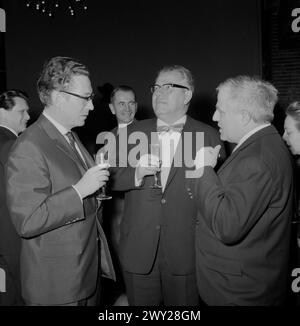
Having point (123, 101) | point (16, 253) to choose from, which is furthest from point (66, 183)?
point (123, 101)

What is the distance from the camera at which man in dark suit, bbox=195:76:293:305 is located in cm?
159

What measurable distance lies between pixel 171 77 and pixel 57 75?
0.92 m

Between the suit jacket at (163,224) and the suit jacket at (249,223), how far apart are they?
0.44 metres

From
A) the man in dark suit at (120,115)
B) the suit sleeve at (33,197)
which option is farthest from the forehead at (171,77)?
the man in dark suit at (120,115)

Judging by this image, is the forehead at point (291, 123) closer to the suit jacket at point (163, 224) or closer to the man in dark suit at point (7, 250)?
the suit jacket at point (163, 224)

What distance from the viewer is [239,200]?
1.58 meters

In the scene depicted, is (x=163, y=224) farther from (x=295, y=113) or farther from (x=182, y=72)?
(x=295, y=113)

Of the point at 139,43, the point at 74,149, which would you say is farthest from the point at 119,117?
the point at 139,43

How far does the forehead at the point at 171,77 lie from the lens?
2480mm

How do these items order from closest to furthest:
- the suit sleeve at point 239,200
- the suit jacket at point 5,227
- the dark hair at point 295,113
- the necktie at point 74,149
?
the suit sleeve at point 239,200
the necktie at point 74,149
the dark hair at point 295,113
the suit jacket at point 5,227

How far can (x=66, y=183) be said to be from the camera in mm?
1759

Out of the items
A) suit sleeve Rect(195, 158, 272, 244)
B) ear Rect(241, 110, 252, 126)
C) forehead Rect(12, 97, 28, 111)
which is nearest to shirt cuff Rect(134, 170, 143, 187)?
suit sleeve Rect(195, 158, 272, 244)
